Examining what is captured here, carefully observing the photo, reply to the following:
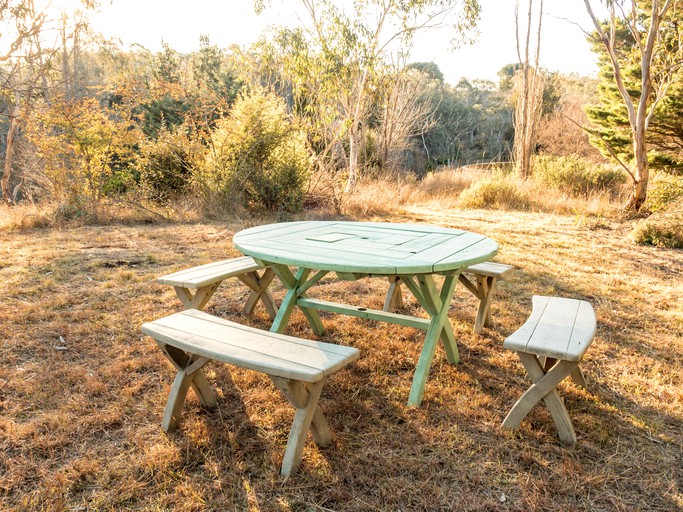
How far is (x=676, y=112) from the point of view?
11.0m

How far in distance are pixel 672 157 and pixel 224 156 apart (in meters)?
11.2

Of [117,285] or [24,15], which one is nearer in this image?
[117,285]

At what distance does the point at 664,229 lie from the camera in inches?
237

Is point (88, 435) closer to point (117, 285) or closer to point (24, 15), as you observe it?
point (117, 285)

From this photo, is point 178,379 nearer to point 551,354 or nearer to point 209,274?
point 209,274

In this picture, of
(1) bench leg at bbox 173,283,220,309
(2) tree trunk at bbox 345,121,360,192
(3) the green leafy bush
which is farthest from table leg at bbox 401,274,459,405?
(2) tree trunk at bbox 345,121,360,192

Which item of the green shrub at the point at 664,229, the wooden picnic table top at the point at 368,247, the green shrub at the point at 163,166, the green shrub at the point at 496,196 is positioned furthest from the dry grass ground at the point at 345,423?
the green shrub at the point at 496,196

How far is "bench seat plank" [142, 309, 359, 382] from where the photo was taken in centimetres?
161

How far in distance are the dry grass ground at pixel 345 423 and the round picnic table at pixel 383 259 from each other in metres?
0.30

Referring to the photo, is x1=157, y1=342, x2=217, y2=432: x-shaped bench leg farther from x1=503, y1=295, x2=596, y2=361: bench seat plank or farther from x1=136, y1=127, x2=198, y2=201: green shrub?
x1=136, y1=127, x2=198, y2=201: green shrub

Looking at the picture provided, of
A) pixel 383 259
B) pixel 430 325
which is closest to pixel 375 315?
pixel 430 325

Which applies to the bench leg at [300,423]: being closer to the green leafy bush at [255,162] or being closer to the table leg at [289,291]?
the table leg at [289,291]

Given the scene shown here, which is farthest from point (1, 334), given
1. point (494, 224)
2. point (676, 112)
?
point (676, 112)

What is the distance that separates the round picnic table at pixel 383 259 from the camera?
84.4 inches
